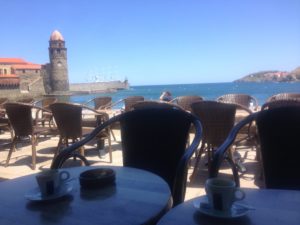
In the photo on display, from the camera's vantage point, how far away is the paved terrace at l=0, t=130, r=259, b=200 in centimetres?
287

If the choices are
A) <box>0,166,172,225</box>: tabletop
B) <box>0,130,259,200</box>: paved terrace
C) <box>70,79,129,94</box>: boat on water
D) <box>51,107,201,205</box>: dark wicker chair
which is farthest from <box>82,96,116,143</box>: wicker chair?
<box>70,79,129,94</box>: boat on water

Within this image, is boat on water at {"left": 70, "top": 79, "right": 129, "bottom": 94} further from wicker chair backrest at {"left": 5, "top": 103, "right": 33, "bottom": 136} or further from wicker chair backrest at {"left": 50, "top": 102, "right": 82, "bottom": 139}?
wicker chair backrest at {"left": 50, "top": 102, "right": 82, "bottom": 139}

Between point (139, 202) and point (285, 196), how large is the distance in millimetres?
442

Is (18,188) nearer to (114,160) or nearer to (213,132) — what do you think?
(213,132)

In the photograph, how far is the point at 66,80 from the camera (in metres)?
46.9

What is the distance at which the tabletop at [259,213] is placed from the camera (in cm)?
76

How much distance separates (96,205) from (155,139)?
0.83 m

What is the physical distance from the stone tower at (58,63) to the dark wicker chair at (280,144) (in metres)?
47.0

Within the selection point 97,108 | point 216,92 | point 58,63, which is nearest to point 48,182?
point 97,108

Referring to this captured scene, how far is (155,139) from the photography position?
5.59 feet

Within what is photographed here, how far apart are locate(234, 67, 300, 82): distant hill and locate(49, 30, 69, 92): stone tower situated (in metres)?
61.6

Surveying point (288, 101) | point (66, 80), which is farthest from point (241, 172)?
point (66, 80)

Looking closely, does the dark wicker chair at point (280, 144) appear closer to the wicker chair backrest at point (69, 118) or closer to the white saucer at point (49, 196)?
the white saucer at point (49, 196)

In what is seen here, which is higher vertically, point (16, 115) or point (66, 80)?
point (66, 80)
